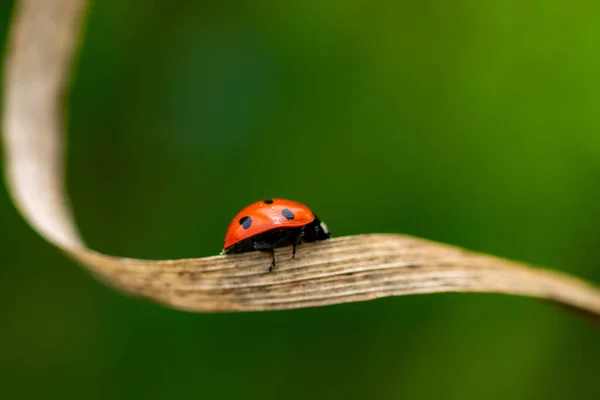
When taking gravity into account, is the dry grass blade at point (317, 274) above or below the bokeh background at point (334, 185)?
below

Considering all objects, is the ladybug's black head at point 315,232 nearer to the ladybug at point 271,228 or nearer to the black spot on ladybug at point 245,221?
the ladybug at point 271,228

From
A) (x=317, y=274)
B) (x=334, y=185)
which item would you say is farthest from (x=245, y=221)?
(x=334, y=185)

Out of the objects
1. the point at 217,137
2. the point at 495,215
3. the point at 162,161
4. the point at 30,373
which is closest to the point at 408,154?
the point at 495,215

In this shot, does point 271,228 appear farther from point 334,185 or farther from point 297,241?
point 334,185

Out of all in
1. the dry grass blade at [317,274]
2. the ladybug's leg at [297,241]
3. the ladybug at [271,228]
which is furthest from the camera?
the ladybug at [271,228]

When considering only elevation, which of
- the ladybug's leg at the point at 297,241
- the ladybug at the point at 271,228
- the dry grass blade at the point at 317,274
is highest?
the ladybug at the point at 271,228

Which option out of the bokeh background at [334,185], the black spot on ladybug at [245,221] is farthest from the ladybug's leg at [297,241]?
the bokeh background at [334,185]

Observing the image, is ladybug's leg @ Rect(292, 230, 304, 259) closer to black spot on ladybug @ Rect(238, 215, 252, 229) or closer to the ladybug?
the ladybug
